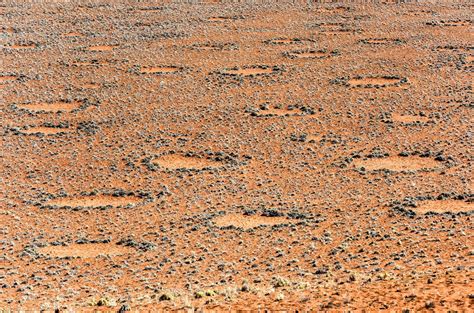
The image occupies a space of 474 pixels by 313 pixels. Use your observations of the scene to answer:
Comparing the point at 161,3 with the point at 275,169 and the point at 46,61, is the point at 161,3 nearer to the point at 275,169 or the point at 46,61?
the point at 46,61

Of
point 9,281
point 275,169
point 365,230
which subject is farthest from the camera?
point 275,169

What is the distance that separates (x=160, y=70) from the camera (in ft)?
97.5

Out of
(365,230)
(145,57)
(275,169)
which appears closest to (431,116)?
(275,169)

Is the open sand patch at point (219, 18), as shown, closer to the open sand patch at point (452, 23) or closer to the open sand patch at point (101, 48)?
the open sand patch at point (101, 48)

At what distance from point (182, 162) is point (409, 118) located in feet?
26.8

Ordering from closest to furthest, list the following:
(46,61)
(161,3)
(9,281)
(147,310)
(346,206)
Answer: (147,310) → (9,281) → (346,206) → (46,61) → (161,3)

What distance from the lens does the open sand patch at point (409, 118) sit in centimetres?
2484

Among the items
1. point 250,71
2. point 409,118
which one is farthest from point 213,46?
point 409,118

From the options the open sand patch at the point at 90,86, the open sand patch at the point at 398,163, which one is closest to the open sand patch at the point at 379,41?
the open sand patch at the point at 398,163

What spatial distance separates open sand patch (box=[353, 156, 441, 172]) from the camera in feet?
70.6

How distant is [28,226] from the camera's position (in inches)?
727

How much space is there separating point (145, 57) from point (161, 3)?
958cm

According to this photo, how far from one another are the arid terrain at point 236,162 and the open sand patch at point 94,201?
54 millimetres

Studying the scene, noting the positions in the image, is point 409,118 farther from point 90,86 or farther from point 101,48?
point 101,48
